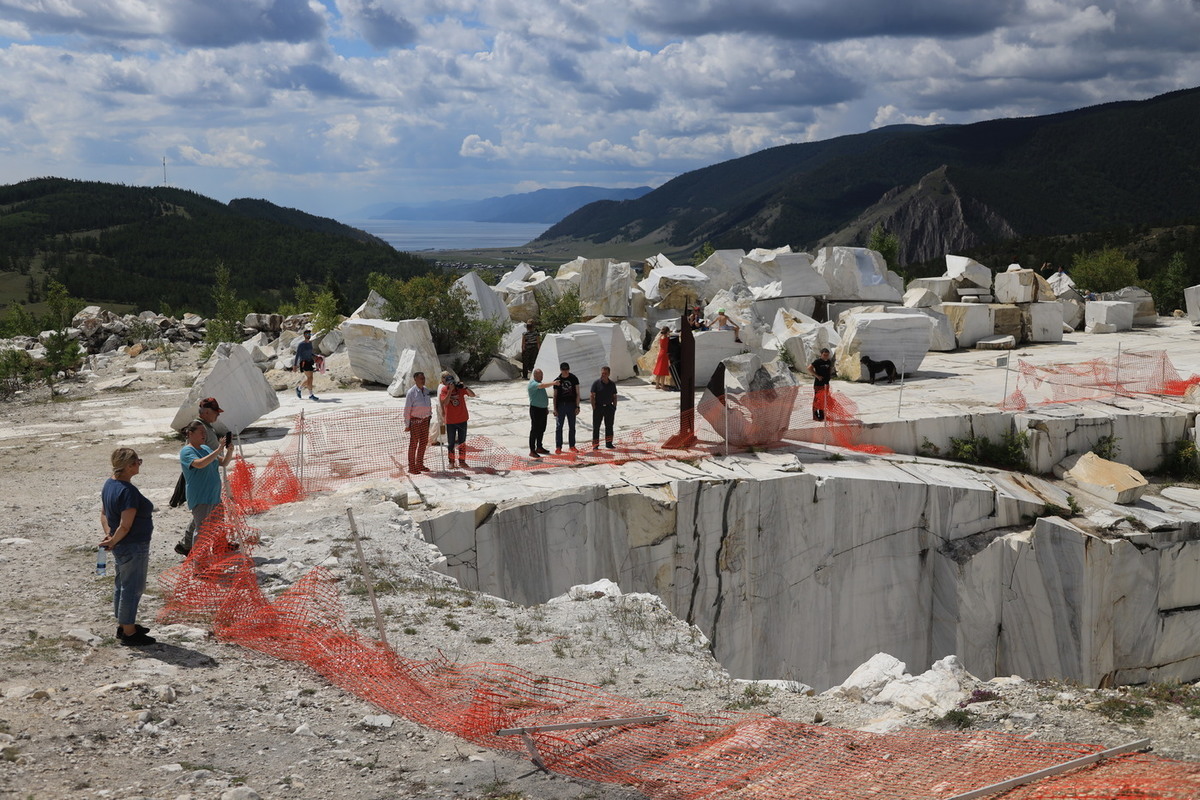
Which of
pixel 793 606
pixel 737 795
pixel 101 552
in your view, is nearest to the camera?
pixel 737 795

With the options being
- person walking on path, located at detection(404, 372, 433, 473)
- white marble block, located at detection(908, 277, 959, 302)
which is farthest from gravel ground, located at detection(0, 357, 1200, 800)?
white marble block, located at detection(908, 277, 959, 302)

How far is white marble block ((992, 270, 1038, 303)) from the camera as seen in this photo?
80.0 ft

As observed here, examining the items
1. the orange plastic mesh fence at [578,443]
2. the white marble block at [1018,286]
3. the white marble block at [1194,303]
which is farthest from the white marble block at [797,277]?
the white marble block at [1194,303]

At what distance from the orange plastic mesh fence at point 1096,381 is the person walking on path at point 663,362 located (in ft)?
19.9

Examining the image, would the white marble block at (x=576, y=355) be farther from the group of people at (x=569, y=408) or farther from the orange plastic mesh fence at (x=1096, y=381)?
the orange plastic mesh fence at (x=1096, y=381)

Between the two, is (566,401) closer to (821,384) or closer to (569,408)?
(569,408)

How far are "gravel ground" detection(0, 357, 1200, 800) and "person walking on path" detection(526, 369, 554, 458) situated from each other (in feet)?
10.1

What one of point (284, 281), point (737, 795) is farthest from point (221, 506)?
point (284, 281)

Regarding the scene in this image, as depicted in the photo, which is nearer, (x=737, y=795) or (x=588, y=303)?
(x=737, y=795)

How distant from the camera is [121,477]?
244 inches

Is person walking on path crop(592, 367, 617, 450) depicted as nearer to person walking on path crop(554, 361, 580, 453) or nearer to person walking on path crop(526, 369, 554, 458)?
person walking on path crop(554, 361, 580, 453)

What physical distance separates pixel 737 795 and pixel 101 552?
15.8 ft

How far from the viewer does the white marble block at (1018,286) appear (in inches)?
960

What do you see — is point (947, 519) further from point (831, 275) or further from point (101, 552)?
point (831, 275)
